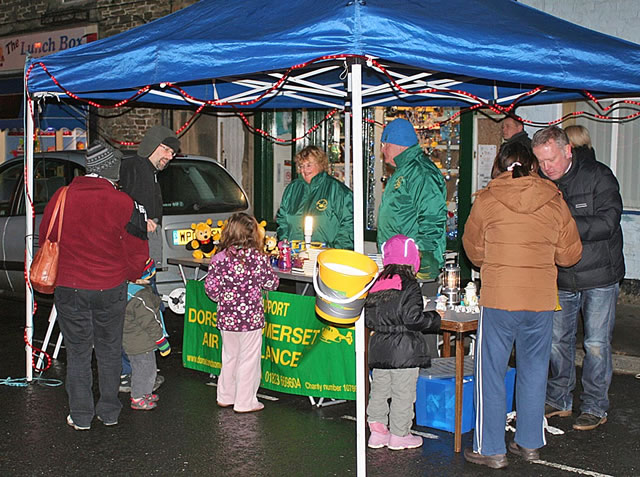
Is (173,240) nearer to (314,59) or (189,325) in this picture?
(189,325)

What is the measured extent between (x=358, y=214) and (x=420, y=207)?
1.50m

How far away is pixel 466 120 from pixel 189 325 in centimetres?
637

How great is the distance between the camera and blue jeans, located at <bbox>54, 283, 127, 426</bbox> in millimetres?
6480

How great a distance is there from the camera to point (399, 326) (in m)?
5.94

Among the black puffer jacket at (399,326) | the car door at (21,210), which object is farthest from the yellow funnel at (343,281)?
the car door at (21,210)

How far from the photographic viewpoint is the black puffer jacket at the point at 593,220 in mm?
6320

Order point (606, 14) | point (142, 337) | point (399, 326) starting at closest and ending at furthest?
point (399, 326), point (142, 337), point (606, 14)

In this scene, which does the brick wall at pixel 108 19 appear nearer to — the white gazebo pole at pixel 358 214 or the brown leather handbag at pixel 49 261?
the brown leather handbag at pixel 49 261

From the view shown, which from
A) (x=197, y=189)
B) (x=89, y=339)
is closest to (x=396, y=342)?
(x=89, y=339)

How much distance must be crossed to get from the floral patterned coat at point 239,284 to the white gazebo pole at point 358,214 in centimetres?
149

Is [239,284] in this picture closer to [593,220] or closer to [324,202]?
[324,202]

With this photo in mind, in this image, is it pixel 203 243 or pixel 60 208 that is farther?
pixel 203 243

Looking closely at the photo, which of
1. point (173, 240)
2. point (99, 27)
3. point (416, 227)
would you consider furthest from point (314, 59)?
point (99, 27)

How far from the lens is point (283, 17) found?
5.98 meters
